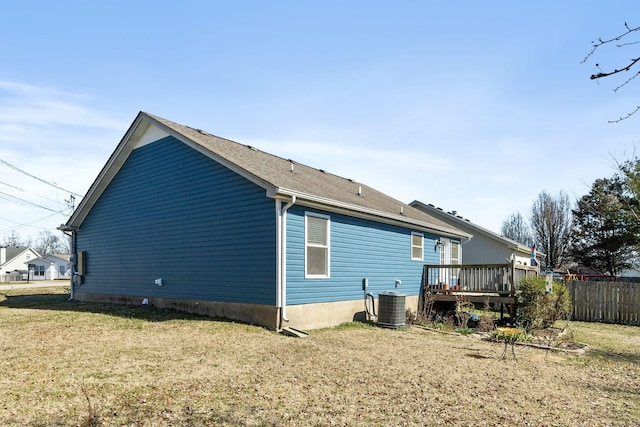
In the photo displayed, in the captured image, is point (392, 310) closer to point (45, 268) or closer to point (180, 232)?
point (180, 232)

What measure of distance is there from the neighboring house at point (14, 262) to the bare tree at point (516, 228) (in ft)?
207

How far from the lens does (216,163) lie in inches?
458

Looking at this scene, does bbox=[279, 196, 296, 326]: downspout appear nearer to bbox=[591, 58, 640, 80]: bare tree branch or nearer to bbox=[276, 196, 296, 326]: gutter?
bbox=[276, 196, 296, 326]: gutter

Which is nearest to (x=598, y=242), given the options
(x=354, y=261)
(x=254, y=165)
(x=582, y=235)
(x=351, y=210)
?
(x=582, y=235)

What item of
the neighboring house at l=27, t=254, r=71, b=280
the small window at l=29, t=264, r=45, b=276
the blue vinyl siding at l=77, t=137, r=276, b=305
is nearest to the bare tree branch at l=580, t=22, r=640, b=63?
the blue vinyl siding at l=77, t=137, r=276, b=305

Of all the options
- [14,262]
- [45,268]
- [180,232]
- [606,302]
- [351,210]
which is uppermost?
[351,210]

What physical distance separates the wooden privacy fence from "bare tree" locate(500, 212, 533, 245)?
3870cm

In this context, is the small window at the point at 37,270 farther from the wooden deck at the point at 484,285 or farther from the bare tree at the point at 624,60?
the bare tree at the point at 624,60

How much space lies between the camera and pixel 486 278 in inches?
563

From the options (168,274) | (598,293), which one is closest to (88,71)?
(168,274)

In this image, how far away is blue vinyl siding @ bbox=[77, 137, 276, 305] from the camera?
35.1ft

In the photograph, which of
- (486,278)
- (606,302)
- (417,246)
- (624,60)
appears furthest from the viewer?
(417,246)

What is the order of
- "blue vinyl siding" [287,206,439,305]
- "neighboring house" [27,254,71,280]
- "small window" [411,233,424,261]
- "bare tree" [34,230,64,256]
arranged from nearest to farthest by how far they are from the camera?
"blue vinyl siding" [287,206,439,305]
"small window" [411,233,424,261]
"neighboring house" [27,254,71,280]
"bare tree" [34,230,64,256]

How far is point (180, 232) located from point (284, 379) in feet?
24.0
